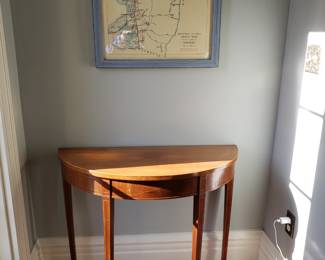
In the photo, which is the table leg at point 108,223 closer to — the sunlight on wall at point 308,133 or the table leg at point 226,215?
the table leg at point 226,215

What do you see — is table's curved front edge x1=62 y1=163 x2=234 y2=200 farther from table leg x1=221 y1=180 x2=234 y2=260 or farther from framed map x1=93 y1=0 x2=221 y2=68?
framed map x1=93 y1=0 x2=221 y2=68

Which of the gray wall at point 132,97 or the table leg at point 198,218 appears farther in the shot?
the gray wall at point 132,97

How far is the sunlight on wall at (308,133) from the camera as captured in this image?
1.50m

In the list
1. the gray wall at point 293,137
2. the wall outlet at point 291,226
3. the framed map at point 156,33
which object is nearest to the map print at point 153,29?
the framed map at point 156,33

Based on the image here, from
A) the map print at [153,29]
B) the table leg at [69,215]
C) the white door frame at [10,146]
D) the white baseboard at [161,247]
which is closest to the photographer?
the white door frame at [10,146]

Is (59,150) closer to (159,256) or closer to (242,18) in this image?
(159,256)

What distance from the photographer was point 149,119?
185 centimetres

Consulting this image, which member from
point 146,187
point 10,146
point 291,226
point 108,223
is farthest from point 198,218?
point 10,146

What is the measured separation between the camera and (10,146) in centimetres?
155

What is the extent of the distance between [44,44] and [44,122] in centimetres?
38

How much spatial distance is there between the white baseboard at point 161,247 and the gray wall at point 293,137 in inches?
5.7

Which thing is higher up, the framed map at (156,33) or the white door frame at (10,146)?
the framed map at (156,33)

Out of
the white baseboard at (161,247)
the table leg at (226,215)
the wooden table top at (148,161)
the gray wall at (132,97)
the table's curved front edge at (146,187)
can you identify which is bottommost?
the white baseboard at (161,247)

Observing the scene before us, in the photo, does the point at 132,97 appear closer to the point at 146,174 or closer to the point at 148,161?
the point at 148,161
